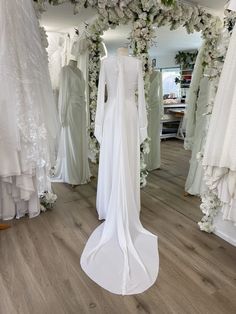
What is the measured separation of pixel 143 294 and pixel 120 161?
99cm

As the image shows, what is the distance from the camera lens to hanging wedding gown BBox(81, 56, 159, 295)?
187 centimetres

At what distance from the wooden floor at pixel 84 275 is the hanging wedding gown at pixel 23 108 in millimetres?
433

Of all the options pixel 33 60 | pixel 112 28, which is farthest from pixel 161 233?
pixel 112 28

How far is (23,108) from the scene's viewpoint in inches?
85.3

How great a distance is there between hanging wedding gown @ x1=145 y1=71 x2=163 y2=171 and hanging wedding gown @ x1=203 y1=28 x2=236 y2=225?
5.25ft

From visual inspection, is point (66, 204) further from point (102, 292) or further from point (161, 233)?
point (102, 292)

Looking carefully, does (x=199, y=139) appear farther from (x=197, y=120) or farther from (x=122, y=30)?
(x=122, y=30)

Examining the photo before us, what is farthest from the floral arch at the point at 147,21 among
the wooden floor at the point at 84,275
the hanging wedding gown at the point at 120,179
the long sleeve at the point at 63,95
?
the hanging wedding gown at the point at 120,179

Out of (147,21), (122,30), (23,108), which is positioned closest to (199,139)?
(147,21)

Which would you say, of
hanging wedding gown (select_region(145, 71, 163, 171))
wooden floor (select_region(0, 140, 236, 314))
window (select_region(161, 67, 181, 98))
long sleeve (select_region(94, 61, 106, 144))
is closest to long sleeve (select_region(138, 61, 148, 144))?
long sleeve (select_region(94, 61, 106, 144))

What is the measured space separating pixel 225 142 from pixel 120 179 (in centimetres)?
87

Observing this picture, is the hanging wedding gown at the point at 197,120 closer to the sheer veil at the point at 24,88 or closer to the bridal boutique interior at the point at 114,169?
the bridal boutique interior at the point at 114,169

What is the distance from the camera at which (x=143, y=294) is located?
5.17ft

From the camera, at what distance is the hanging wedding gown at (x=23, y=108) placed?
2.01 metres
